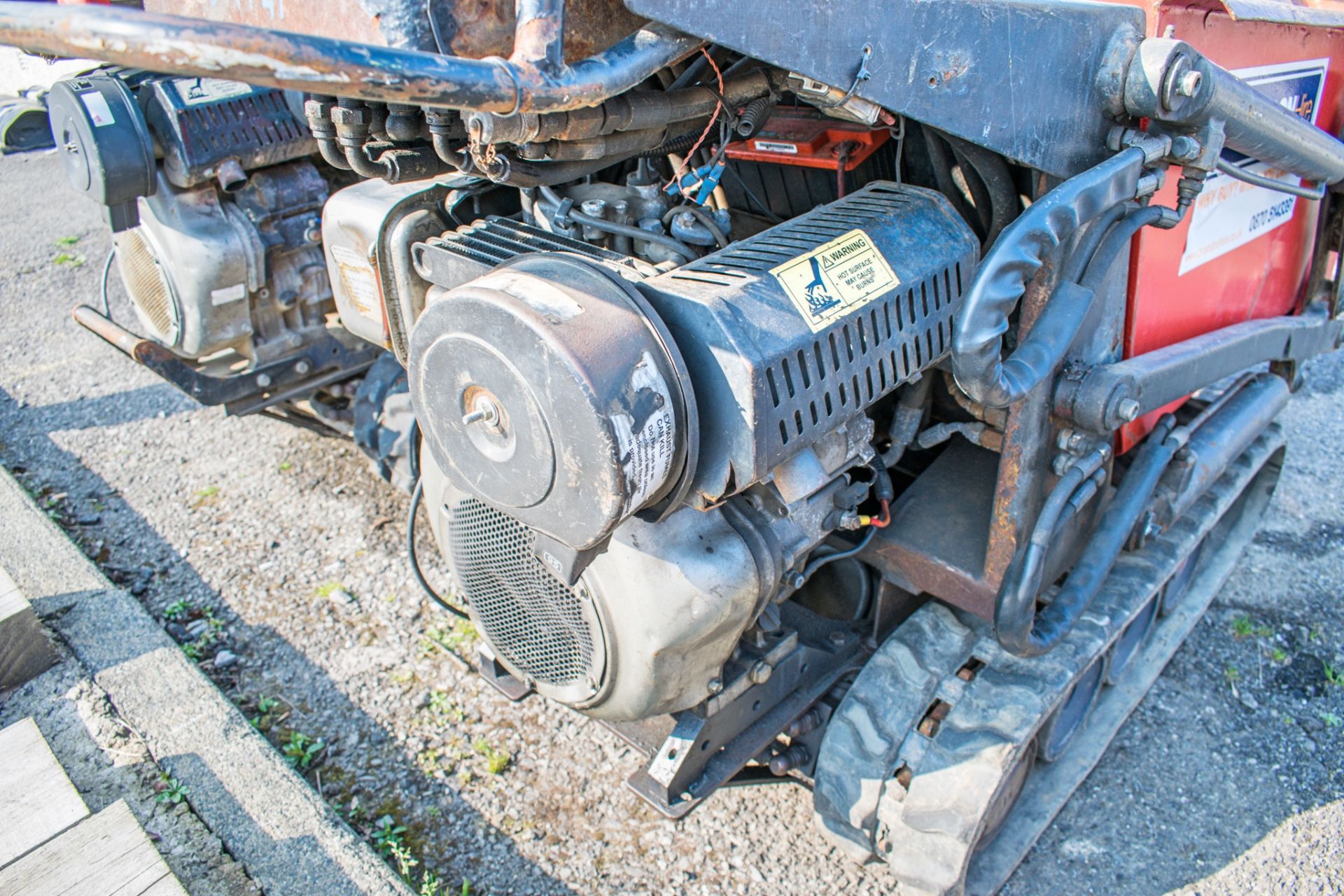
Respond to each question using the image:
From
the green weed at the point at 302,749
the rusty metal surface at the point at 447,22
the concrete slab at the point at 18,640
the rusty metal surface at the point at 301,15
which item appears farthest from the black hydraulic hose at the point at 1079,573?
the concrete slab at the point at 18,640

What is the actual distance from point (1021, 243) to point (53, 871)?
198 centimetres

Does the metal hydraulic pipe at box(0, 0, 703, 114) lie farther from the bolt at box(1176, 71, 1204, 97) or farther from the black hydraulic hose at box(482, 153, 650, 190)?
the bolt at box(1176, 71, 1204, 97)

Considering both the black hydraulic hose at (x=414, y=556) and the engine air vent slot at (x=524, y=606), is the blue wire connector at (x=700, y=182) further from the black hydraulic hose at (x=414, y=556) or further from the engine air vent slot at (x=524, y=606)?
the black hydraulic hose at (x=414, y=556)

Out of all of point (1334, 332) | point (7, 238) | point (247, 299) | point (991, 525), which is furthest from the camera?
point (7, 238)

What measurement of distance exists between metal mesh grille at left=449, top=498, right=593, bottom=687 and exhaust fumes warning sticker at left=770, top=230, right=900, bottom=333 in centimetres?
68

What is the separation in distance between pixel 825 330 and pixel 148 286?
2495 millimetres

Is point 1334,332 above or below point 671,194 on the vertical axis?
below

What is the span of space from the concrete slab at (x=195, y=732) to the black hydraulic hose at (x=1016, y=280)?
1.48 m

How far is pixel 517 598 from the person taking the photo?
1.95 m

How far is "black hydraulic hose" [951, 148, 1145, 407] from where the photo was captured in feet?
4.39

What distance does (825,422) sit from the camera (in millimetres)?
1499

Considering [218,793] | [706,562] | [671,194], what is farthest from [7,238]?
[706,562]

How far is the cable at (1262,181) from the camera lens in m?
1.75

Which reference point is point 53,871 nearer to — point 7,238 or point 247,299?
point 247,299
